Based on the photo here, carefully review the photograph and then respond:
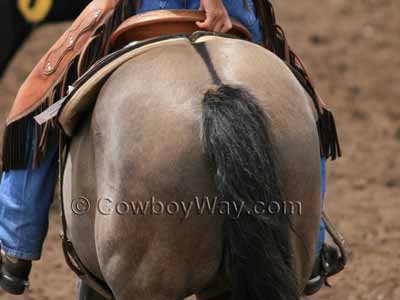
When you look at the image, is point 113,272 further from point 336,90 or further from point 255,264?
point 336,90

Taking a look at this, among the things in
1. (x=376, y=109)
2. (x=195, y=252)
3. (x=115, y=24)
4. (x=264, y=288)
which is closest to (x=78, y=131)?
(x=115, y=24)

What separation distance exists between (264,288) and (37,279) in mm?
3128

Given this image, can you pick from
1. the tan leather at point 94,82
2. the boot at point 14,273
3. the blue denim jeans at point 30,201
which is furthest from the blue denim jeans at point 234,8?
the boot at point 14,273

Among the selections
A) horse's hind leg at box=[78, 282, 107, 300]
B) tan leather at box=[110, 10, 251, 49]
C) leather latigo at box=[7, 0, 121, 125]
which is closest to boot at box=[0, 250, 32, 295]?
horse's hind leg at box=[78, 282, 107, 300]

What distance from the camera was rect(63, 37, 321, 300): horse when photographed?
2697 mm

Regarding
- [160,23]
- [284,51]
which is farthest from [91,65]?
[284,51]

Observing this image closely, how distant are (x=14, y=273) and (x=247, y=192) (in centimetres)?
157

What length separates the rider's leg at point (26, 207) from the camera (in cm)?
355

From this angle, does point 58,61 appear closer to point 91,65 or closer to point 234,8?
point 91,65

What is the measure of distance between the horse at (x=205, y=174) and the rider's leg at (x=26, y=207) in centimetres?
61

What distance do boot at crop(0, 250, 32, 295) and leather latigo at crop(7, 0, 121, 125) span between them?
66 cm

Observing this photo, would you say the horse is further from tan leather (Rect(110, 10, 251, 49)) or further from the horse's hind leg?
the horse's hind leg

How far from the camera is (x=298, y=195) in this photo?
286 cm

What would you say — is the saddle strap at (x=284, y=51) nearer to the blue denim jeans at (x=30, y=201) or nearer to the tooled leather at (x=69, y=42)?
the blue denim jeans at (x=30, y=201)
